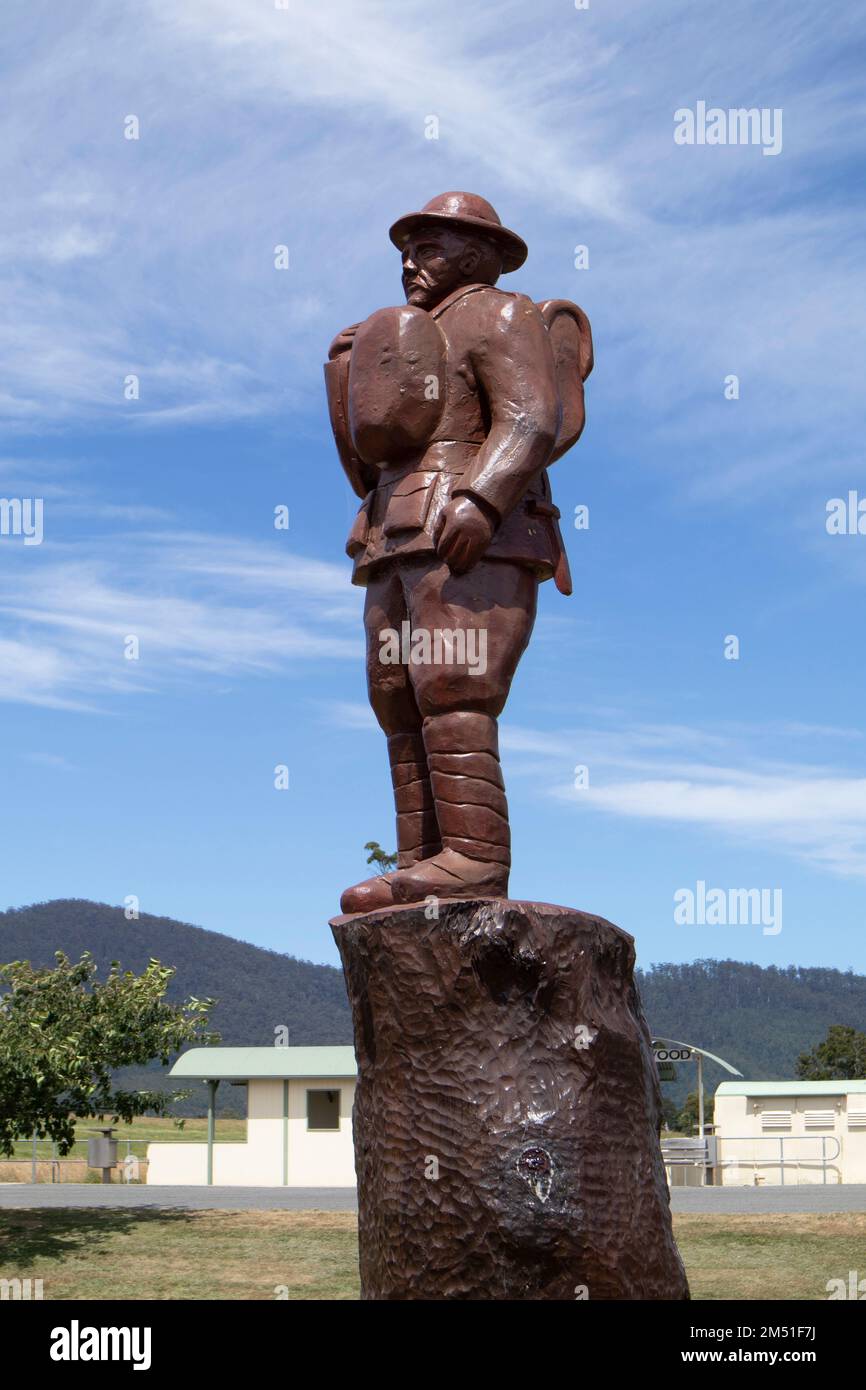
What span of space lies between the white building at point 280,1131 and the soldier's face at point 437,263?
16.6 m

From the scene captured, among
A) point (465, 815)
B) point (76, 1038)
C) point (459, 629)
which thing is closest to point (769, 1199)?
point (76, 1038)

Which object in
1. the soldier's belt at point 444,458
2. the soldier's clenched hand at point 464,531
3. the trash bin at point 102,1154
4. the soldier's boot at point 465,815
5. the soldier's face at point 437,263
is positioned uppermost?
the soldier's face at point 437,263

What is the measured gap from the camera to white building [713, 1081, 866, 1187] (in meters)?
23.5

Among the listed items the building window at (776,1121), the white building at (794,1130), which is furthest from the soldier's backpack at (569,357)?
the building window at (776,1121)

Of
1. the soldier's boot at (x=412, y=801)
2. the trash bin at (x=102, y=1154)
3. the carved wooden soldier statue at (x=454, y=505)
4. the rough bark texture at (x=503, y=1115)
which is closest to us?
the rough bark texture at (x=503, y=1115)

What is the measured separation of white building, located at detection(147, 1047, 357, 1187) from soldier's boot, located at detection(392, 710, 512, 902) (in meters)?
16.5

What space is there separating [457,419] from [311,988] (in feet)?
356

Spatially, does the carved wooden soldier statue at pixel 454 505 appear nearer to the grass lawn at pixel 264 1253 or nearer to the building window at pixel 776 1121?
the grass lawn at pixel 264 1253

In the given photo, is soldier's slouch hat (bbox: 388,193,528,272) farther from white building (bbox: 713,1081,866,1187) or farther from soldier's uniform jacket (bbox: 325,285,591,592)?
white building (bbox: 713,1081,866,1187)

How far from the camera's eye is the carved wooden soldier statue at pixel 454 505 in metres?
5.15

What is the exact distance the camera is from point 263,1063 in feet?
72.3

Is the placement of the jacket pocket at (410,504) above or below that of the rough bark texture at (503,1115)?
above

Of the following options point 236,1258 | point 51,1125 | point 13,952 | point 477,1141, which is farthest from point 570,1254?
point 13,952

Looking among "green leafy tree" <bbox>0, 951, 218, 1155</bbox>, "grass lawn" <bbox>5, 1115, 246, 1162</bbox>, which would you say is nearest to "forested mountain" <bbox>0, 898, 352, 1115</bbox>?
"grass lawn" <bbox>5, 1115, 246, 1162</bbox>
